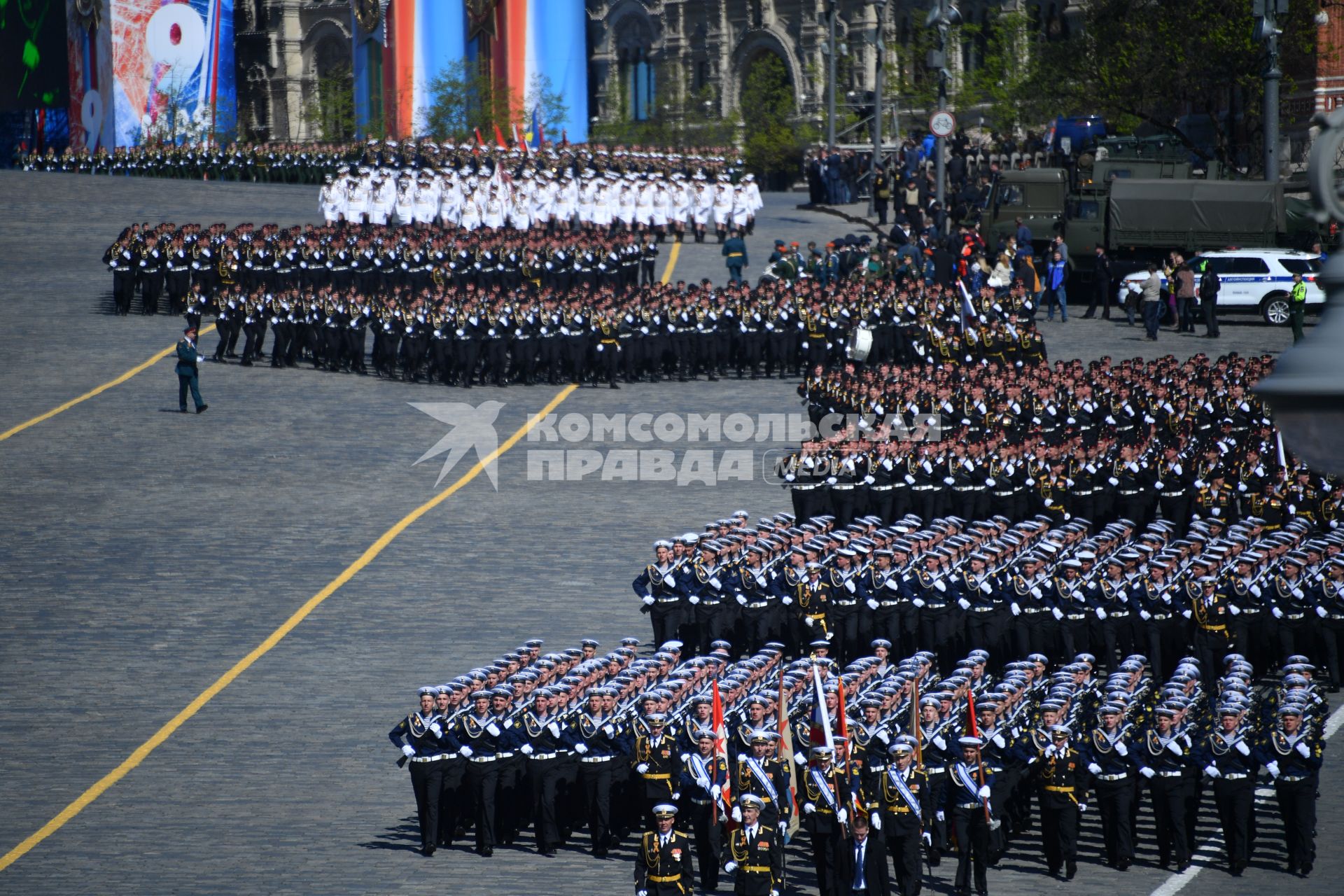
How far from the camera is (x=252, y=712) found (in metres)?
14.1

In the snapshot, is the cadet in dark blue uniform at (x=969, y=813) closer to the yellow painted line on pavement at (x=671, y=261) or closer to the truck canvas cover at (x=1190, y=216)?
the yellow painted line on pavement at (x=671, y=261)

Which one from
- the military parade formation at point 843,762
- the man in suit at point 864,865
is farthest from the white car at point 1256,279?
the man in suit at point 864,865

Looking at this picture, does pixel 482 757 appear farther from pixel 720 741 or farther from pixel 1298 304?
pixel 1298 304

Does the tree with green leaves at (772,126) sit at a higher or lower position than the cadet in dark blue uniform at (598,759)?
higher

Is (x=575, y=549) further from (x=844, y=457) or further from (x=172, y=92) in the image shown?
(x=172, y=92)

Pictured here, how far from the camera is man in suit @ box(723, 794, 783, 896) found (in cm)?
1028

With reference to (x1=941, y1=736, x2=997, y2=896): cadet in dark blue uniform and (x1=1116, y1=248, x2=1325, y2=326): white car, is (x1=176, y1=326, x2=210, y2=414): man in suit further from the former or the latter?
(x1=941, y1=736, x2=997, y2=896): cadet in dark blue uniform

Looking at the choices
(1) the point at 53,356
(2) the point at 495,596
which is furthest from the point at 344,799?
(1) the point at 53,356

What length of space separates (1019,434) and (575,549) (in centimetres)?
512

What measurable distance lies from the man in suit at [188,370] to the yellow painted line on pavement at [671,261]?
10620mm

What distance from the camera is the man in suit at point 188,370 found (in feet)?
81.5

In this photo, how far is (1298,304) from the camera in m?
27.7

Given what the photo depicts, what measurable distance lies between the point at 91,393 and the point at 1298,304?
18072 mm

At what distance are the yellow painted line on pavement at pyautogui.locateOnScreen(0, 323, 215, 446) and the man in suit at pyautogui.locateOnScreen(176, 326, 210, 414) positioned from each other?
6.13ft
